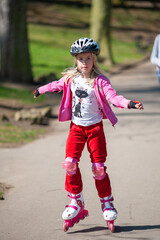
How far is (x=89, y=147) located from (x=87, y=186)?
162 cm

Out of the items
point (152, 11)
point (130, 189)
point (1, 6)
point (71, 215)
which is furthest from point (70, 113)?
point (152, 11)

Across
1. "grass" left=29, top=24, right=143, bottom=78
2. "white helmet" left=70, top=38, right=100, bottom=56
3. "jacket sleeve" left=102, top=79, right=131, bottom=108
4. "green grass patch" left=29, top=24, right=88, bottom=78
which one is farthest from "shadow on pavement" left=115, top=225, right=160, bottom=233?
"grass" left=29, top=24, right=143, bottom=78

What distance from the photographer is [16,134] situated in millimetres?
9711

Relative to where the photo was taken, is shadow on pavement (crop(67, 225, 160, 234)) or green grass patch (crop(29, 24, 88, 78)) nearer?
shadow on pavement (crop(67, 225, 160, 234))

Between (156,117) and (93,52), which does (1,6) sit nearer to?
(156,117)

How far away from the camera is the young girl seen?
4902mm

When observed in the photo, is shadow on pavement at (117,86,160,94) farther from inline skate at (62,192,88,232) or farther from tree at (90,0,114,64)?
inline skate at (62,192,88,232)

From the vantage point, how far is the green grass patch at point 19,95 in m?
13.4

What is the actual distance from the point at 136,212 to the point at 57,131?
4823mm

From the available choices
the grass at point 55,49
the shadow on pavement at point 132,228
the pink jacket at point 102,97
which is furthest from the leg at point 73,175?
the grass at point 55,49

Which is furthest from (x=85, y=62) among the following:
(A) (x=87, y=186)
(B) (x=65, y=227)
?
(A) (x=87, y=186)

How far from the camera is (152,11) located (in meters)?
40.7

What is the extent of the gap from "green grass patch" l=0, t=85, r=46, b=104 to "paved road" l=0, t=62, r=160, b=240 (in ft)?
8.89

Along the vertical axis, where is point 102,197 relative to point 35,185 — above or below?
above
